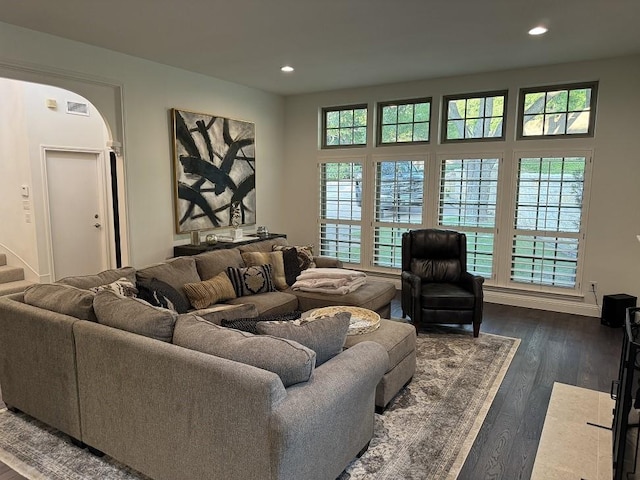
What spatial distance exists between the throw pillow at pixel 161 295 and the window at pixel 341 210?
3.51 meters

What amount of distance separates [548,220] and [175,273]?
4.25 m

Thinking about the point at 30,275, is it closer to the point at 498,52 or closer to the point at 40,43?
the point at 40,43

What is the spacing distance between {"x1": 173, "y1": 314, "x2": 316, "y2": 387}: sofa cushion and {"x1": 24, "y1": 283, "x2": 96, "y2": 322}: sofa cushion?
2.41 feet

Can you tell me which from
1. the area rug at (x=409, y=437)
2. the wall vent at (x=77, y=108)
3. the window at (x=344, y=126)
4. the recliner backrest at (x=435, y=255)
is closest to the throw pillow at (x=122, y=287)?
the area rug at (x=409, y=437)

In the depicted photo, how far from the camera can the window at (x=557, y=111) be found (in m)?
5.00

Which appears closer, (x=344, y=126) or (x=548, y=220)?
(x=548, y=220)

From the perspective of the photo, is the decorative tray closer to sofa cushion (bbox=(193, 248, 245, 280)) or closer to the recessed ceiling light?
sofa cushion (bbox=(193, 248, 245, 280))

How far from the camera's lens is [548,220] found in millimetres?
5184

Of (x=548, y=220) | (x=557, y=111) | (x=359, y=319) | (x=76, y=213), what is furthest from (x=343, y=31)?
(x=76, y=213)

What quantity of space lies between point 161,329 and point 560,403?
273cm

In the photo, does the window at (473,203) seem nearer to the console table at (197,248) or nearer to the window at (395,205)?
the window at (395,205)

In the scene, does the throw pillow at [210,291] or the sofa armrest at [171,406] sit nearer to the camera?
the sofa armrest at [171,406]

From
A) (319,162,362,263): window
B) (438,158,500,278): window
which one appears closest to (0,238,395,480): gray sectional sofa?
(438,158,500,278): window

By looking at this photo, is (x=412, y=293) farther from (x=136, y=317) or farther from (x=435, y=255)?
(x=136, y=317)
